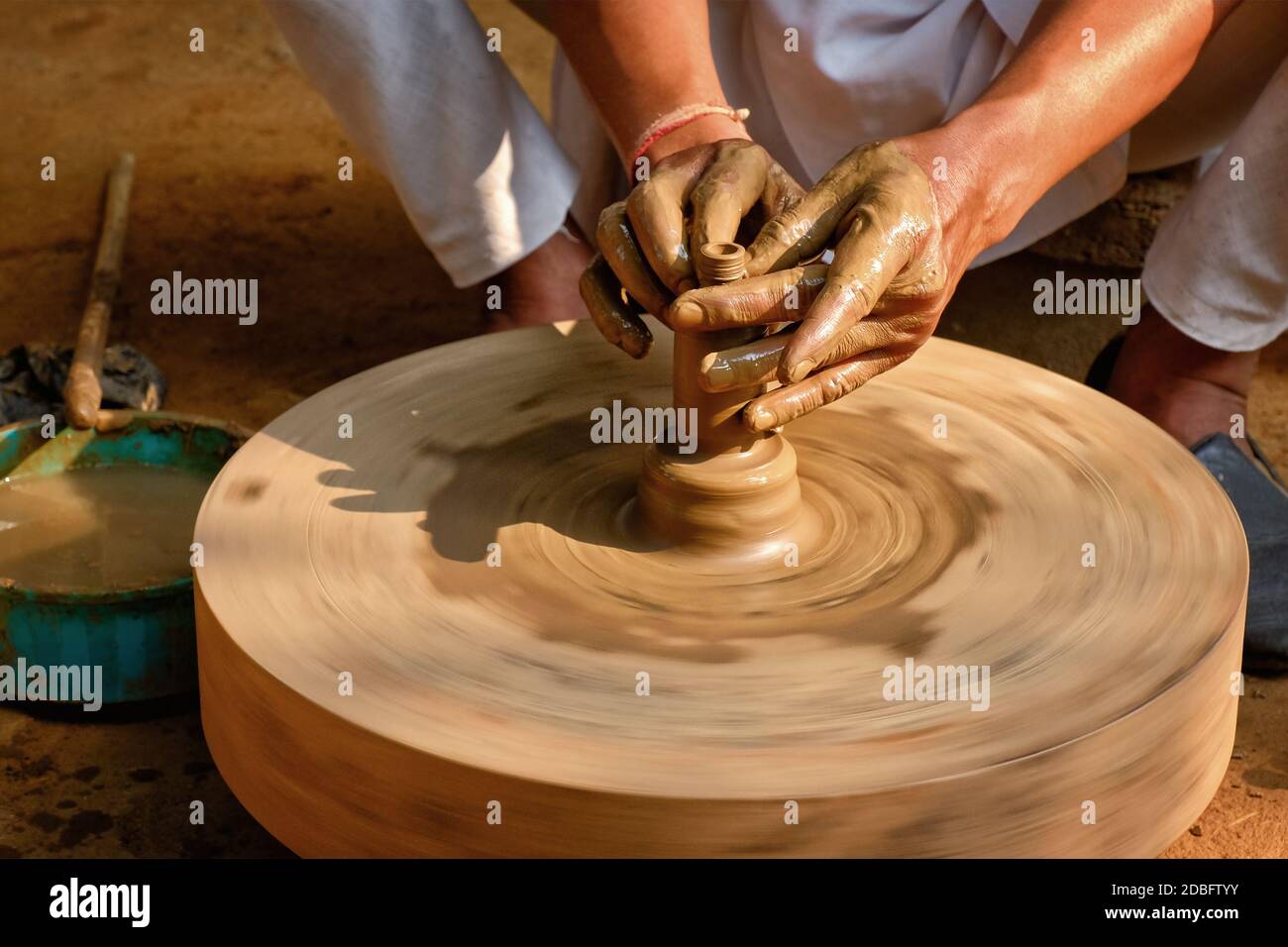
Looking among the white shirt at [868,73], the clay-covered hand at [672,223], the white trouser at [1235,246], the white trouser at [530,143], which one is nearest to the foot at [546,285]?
the white trouser at [530,143]

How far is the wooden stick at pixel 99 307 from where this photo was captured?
2.00m

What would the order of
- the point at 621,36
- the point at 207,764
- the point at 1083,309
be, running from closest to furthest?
the point at 207,764 < the point at 621,36 < the point at 1083,309

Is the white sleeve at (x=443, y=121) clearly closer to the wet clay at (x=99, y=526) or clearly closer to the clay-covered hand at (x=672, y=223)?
the wet clay at (x=99, y=526)

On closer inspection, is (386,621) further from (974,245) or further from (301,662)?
(974,245)

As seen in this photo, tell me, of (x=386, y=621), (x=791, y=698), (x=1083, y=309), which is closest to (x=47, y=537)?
(x=386, y=621)

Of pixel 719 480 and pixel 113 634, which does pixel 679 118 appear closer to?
pixel 719 480

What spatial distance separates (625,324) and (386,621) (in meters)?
0.40

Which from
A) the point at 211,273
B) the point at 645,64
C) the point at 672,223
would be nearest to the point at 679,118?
the point at 645,64

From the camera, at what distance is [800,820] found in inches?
46.4

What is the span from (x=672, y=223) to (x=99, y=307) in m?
1.24

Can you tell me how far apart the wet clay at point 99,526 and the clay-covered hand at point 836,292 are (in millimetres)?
763

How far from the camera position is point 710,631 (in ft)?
4.59

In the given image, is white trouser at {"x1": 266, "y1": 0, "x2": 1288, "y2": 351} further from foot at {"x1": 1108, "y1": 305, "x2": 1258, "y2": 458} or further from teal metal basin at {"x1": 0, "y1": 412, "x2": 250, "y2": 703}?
teal metal basin at {"x1": 0, "y1": 412, "x2": 250, "y2": 703}

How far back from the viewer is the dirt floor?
1657 millimetres
